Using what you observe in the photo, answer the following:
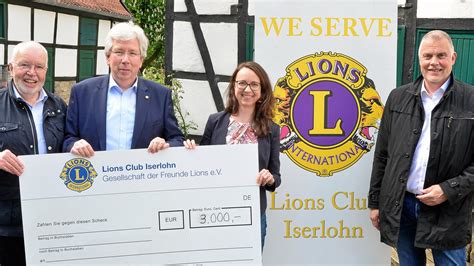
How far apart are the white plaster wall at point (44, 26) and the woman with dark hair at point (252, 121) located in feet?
29.2

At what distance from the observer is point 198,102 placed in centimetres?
551

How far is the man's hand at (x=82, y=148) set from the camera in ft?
8.96

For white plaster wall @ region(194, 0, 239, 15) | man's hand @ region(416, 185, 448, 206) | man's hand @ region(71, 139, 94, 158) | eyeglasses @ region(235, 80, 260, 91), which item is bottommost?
man's hand @ region(416, 185, 448, 206)

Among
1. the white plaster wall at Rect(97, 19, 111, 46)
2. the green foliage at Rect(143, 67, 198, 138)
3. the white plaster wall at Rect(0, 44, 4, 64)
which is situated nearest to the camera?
the green foliage at Rect(143, 67, 198, 138)

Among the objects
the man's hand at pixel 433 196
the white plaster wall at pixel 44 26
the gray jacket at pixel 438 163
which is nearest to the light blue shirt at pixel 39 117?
the gray jacket at pixel 438 163

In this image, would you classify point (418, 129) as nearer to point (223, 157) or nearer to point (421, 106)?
point (421, 106)

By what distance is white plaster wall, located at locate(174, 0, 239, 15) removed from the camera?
5.34 metres

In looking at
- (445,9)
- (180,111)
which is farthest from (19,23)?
(445,9)

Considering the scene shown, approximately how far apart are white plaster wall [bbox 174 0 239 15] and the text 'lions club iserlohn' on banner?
1723 millimetres

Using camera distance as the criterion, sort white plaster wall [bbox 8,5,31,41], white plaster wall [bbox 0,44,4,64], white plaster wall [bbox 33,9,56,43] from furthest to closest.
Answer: white plaster wall [bbox 33,9,56,43], white plaster wall [bbox 8,5,31,41], white plaster wall [bbox 0,44,4,64]

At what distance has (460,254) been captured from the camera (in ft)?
10.0

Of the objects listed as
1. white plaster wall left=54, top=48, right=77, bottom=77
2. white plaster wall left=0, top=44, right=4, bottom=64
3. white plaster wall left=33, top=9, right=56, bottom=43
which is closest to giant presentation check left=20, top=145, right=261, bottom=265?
white plaster wall left=0, top=44, right=4, bottom=64

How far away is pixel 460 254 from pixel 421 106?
82 cm

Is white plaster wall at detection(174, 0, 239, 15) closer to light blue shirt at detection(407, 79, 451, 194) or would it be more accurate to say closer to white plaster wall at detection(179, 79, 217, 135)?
white plaster wall at detection(179, 79, 217, 135)
